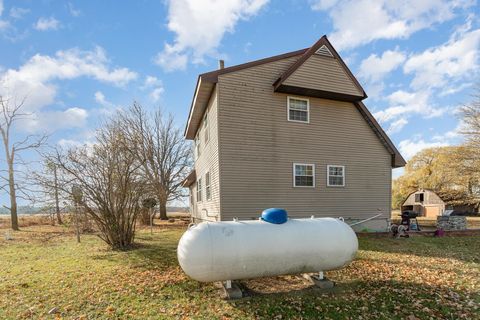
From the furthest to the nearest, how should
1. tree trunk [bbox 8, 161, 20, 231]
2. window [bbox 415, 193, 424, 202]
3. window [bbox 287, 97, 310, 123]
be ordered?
window [bbox 415, 193, 424, 202] → tree trunk [bbox 8, 161, 20, 231] → window [bbox 287, 97, 310, 123]

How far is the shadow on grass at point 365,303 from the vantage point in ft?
15.6

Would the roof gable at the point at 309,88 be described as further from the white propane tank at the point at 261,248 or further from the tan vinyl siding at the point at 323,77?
the white propane tank at the point at 261,248

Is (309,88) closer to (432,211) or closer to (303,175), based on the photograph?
(303,175)

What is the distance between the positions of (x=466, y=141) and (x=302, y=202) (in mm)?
25539

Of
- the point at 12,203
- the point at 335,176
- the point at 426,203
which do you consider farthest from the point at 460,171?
the point at 12,203

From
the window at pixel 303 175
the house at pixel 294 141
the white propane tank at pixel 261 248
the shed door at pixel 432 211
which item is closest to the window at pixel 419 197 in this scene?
the shed door at pixel 432 211

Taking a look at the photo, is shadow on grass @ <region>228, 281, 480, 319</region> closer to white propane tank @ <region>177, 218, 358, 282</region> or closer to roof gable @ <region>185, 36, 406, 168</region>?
white propane tank @ <region>177, 218, 358, 282</region>

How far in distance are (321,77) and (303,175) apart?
460 centimetres

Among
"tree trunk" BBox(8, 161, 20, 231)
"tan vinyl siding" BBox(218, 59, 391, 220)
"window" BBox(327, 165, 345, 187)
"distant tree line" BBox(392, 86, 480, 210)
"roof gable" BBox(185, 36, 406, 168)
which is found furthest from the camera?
"distant tree line" BBox(392, 86, 480, 210)

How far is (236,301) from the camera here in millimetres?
5219

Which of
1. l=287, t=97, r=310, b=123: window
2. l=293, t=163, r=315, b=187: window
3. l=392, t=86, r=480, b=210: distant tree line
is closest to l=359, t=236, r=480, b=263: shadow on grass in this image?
l=293, t=163, r=315, b=187: window

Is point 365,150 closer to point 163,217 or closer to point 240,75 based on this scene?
point 240,75

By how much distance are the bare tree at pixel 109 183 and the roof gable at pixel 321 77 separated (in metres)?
7.20

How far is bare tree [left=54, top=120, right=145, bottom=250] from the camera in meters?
10.2
